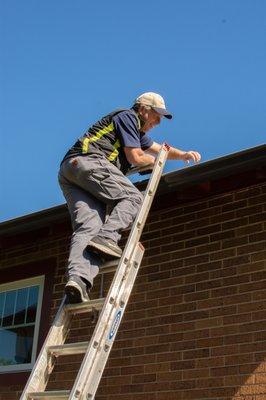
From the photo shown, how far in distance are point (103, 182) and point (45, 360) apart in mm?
1405

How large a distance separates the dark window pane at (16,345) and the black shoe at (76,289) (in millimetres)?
3334

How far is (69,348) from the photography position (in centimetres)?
438

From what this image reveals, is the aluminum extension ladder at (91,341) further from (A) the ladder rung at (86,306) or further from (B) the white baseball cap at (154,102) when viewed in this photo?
(B) the white baseball cap at (154,102)

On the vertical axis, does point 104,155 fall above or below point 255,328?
above

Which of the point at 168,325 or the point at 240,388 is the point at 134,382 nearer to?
the point at 168,325

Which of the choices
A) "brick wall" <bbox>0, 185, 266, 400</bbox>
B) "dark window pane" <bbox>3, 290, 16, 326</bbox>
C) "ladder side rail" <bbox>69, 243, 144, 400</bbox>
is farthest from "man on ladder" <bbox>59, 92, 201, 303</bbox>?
"dark window pane" <bbox>3, 290, 16, 326</bbox>

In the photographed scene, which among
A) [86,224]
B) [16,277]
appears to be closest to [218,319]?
[86,224]

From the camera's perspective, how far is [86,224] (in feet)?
16.4

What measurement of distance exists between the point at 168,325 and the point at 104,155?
6.63 feet

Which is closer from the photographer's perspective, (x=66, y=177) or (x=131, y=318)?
(x=66, y=177)

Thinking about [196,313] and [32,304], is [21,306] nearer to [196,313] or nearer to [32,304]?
[32,304]

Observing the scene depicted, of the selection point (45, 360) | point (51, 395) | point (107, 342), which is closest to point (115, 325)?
point (107, 342)

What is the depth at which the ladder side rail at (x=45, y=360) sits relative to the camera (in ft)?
14.3

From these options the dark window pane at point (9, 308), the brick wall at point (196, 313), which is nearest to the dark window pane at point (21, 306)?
the dark window pane at point (9, 308)
